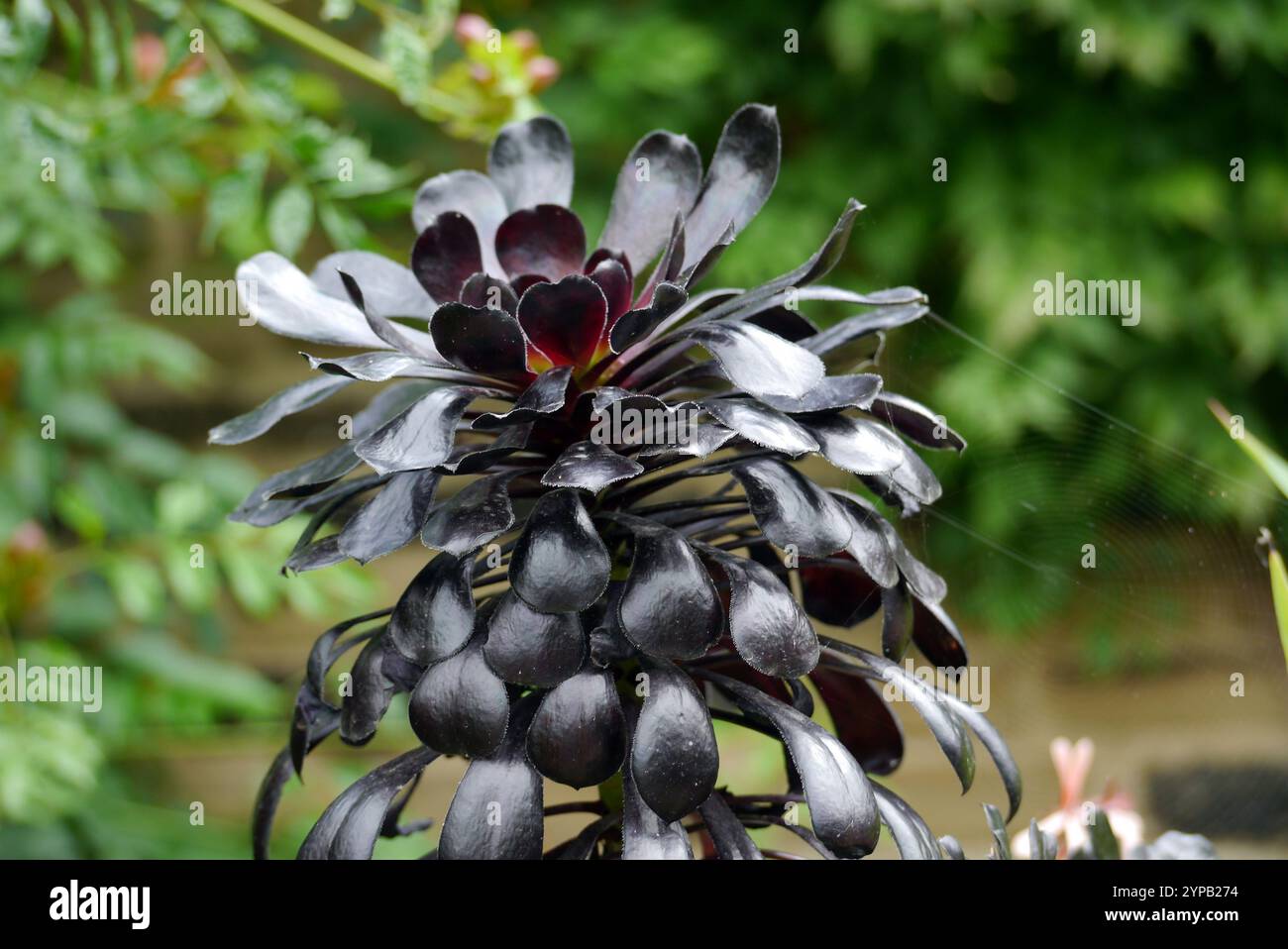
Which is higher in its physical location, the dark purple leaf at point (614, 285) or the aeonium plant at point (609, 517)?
the dark purple leaf at point (614, 285)

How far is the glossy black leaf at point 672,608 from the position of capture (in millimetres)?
477

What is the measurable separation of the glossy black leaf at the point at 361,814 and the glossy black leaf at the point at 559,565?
0.39ft

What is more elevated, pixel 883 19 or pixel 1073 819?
pixel 883 19

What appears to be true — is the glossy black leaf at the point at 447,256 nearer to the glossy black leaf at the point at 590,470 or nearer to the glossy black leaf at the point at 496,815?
the glossy black leaf at the point at 590,470

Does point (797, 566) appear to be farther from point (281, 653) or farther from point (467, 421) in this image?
point (281, 653)

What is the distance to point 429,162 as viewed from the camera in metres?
1.99

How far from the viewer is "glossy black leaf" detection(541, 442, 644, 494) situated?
1.54 ft

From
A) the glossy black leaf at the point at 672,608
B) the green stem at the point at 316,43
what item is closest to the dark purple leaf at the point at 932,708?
the glossy black leaf at the point at 672,608

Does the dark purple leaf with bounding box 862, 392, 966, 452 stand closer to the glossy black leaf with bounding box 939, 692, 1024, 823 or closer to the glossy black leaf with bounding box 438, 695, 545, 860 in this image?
the glossy black leaf with bounding box 939, 692, 1024, 823

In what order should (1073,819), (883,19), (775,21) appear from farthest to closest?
(775,21)
(883,19)
(1073,819)

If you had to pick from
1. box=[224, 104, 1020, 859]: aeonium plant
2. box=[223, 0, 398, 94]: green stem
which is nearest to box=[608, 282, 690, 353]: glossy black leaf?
box=[224, 104, 1020, 859]: aeonium plant
